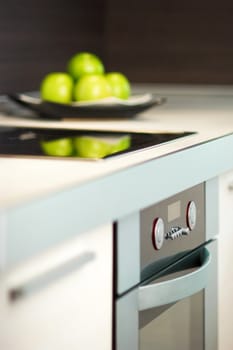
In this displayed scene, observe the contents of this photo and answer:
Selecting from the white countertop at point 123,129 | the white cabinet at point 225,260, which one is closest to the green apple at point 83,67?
the white countertop at point 123,129

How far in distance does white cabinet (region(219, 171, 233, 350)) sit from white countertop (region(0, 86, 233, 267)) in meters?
0.08

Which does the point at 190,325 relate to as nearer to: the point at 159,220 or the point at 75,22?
the point at 159,220

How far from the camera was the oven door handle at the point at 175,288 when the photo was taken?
1.15m

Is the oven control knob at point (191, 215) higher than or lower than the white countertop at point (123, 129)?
lower

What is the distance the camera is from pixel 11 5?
2076 mm

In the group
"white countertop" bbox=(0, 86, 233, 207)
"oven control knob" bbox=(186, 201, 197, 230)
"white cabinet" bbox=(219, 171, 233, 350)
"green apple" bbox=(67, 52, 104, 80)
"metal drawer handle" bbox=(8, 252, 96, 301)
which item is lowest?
"white cabinet" bbox=(219, 171, 233, 350)

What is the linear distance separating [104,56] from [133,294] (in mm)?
1519

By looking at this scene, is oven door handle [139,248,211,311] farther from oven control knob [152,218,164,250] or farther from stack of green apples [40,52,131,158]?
stack of green apples [40,52,131,158]

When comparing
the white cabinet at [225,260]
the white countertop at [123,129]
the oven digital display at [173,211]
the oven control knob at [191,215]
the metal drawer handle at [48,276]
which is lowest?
the white cabinet at [225,260]

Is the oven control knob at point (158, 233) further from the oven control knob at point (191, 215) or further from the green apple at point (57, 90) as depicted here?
the green apple at point (57, 90)

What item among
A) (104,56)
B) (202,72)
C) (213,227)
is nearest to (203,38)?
(202,72)

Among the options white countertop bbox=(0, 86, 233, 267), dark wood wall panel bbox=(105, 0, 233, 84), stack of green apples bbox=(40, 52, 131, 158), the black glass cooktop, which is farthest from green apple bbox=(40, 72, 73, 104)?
dark wood wall panel bbox=(105, 0, 233, 84)

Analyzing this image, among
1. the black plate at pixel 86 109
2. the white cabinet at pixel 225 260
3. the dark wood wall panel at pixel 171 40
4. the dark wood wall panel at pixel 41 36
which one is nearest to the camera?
the white cabinet at pixel 225 260

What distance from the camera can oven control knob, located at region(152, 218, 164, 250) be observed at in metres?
1.18
